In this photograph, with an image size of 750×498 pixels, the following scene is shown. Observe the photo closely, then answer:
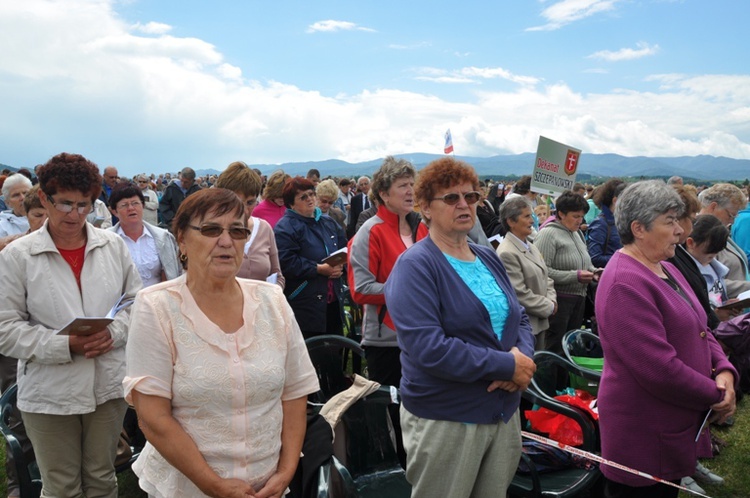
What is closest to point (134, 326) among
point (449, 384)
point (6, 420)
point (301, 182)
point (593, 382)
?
point (449, 384)

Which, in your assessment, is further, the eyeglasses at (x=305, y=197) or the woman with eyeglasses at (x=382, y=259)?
the eyeglasses at (x=305, y=197)

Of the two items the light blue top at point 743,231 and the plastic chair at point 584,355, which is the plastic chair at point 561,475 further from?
the light blue top at point 743,231

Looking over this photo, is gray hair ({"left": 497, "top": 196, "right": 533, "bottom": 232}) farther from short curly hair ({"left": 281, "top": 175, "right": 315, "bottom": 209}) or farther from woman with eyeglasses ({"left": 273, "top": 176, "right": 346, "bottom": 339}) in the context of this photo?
short curly hair ({"left": 281, "top": 175, "right": 315, "bottom": 209})

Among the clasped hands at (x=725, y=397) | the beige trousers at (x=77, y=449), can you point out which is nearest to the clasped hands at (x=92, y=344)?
the beige trousers at (x=77, y=449)

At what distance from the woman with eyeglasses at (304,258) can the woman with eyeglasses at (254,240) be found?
25 centimetres

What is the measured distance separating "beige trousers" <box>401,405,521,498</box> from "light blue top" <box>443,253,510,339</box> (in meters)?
0.43

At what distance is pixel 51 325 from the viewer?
8.14 ft

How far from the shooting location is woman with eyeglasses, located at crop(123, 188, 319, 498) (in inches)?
69.3

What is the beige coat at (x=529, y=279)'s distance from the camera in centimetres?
430

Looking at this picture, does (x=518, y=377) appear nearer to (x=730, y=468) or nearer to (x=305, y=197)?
(x=305, y=197)

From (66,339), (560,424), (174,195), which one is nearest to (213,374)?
(66,339)

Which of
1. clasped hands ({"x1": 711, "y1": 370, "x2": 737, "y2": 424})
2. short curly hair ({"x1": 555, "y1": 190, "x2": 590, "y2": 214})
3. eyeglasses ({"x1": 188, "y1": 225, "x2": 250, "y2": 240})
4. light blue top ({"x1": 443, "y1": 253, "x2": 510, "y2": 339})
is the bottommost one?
clasped hands ({"x1": 711, "y1": 370, "x2": 737, "y2": 424})

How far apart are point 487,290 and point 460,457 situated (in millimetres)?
715

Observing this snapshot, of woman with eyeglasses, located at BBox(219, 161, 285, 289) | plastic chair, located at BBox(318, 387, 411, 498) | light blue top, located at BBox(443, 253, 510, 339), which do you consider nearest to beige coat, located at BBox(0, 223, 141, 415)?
plastic chair, located at BBox(318, 387, 411, 498)
